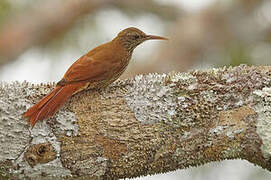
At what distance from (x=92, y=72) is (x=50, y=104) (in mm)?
702

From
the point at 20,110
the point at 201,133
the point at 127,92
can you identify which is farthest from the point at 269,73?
the point at 20,110

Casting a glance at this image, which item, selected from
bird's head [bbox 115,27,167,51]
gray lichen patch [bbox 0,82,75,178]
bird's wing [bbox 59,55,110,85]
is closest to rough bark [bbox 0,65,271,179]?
gray lichen patch [bbox 0,82,75,178]

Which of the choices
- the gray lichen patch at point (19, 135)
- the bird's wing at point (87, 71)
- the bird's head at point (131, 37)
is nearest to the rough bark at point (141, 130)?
the gray lichen patch at point (19, 135)

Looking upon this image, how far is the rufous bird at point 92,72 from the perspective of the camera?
2.70 meters

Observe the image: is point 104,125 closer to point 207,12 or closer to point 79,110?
point 79,110

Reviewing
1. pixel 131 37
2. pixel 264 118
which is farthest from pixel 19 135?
pixel 131 37

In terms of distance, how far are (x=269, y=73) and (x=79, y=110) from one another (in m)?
1.03

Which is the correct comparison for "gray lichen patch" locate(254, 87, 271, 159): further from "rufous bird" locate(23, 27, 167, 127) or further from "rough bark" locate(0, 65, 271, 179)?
"rufous bird" locate(23, 27, 167, 127)

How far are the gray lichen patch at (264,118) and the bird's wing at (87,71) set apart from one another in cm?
98

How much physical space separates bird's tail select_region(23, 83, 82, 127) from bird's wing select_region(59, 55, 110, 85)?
0.47 ft

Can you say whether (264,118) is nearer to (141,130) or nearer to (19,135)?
(141,130)

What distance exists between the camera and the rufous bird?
8.87ft

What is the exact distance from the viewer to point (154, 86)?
9.41ft

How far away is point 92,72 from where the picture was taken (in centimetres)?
336
